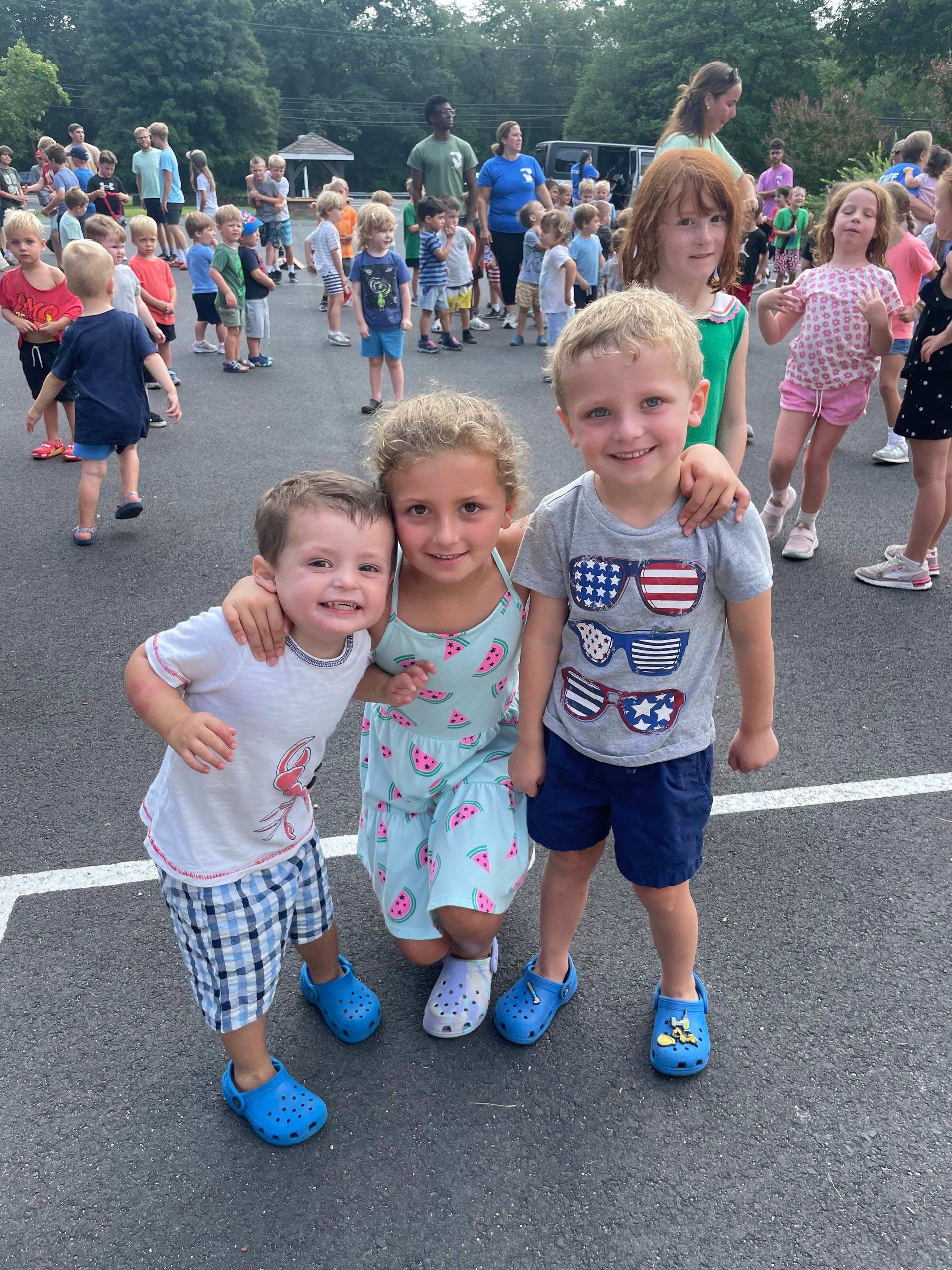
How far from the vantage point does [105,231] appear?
21.7ft

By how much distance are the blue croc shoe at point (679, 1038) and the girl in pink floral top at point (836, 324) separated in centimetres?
270

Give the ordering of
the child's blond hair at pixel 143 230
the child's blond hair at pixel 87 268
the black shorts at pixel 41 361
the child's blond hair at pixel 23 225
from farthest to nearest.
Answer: the child's blond hair at pixel 143 230 → the black shorts at pixel 41 361 → the child's blond hair at pixel 23 225 → the child's blond hair at pixel 87 268

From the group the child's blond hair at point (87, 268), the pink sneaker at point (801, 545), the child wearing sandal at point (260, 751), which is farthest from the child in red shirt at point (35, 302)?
the child wearing sandal at point (260, 751)

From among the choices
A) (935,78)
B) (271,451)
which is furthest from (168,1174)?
(935,78)

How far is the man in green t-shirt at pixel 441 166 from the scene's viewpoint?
9.88 metres

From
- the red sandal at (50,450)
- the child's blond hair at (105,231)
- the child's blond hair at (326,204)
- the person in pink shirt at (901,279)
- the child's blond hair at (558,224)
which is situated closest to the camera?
the person in pink shirt at (901,279)

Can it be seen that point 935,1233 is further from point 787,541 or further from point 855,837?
point 787,541

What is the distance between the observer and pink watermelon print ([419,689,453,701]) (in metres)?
2.14

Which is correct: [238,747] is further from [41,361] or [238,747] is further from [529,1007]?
[41,361]

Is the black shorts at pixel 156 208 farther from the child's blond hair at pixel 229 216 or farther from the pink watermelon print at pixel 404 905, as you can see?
the pink watermelon print at pixel 404 905

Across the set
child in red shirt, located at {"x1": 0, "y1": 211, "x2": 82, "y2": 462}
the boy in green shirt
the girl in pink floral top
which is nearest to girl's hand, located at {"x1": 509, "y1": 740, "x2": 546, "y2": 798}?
the girl in pink floral top

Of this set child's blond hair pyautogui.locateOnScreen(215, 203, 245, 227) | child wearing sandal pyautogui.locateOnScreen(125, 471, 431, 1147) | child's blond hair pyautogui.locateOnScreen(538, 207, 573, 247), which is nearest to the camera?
child wearing sandal pyautogui.locateOnScreen(125, 471, 431, 1147)

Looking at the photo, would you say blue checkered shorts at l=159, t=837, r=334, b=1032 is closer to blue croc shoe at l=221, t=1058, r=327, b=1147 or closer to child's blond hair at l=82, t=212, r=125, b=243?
blue croc shoe at l=221, t=1058, r=327, b=1147

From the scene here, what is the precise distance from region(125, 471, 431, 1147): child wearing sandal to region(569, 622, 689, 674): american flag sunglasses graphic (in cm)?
45
